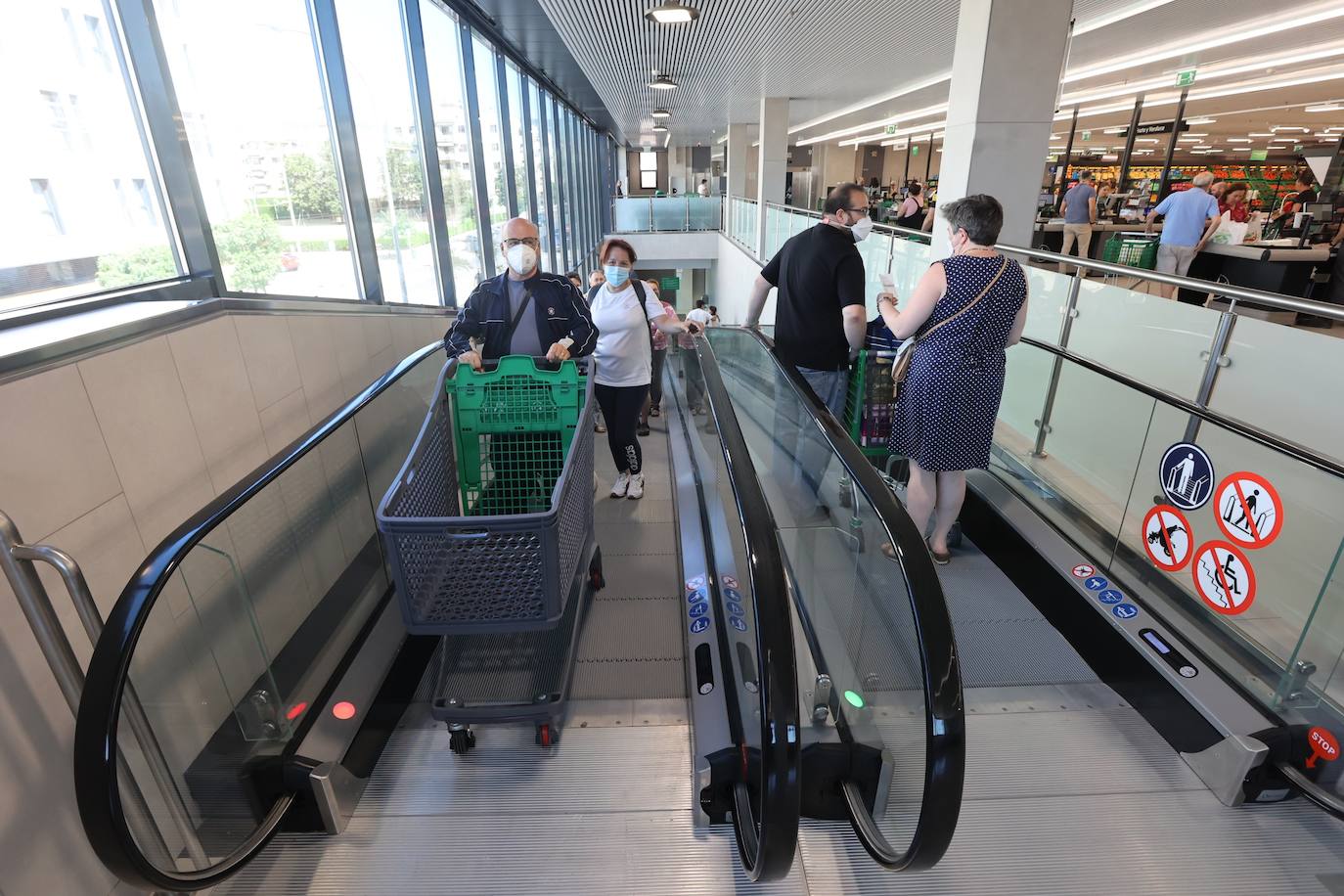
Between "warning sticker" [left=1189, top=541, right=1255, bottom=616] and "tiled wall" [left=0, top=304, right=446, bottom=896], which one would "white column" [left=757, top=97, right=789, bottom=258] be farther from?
"tiled wall" [left=0, top=304, right=446, bottom=896]

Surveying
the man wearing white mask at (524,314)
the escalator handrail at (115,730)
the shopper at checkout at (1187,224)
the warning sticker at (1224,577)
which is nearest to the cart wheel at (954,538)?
the warning sticker at (1224,577)

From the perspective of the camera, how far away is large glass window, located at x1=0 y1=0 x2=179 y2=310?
208cm

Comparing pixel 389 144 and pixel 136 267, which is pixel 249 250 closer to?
pixel 136 267

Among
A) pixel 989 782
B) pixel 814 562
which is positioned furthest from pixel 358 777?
pixel 989 782

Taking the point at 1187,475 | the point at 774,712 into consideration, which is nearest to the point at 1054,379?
the point at 1187,475

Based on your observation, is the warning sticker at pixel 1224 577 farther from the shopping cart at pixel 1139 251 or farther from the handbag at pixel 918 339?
the shopping cart at pixel 1139 251

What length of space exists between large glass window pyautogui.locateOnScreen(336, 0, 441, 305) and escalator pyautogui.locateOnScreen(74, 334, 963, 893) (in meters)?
2.84

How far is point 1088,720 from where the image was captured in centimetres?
247

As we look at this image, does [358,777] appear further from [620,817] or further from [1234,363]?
[1234,363]

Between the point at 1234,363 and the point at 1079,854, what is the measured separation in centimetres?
246

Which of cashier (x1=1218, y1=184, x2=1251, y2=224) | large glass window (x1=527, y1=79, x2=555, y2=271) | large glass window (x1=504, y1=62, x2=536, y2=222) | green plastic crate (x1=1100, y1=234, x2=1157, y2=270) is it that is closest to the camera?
green plastic crate (x1=1100, y1=234, x2=1157, y2=270)

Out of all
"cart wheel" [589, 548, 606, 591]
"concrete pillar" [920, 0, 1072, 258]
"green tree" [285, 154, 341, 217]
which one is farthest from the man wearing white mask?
"concrete pillar" [920, 0, 1072, 258]

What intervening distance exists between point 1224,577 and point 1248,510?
27 cm

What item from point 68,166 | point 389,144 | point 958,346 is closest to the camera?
point 68,166
